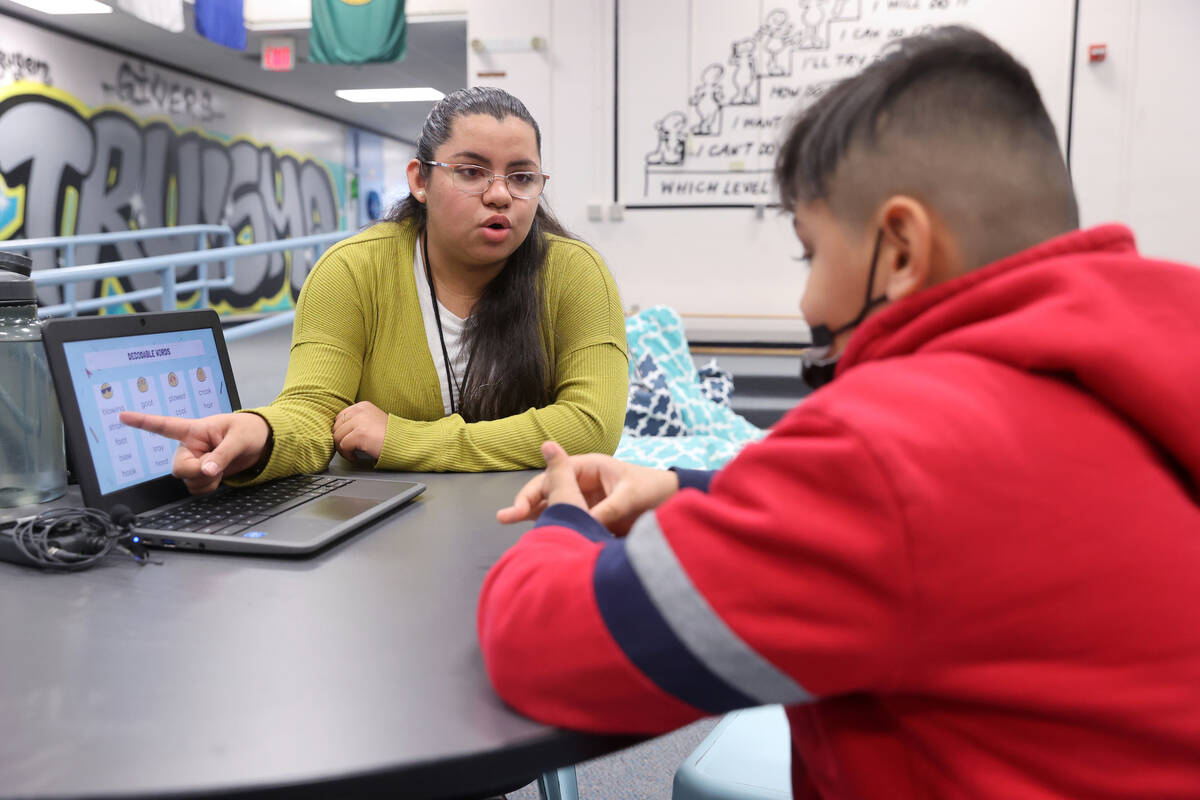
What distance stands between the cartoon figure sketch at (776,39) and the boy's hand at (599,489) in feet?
13.6

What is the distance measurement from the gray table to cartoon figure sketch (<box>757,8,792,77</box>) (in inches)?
165

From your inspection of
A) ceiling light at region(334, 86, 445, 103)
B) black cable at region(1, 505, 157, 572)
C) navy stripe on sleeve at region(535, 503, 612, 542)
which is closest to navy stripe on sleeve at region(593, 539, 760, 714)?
navy stripe on sleeve at region(535, 503, 612, 542)

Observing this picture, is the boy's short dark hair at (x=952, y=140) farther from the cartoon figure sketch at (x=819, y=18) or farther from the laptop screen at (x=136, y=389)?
the cartoon figure sketch at (x=819, y=18)

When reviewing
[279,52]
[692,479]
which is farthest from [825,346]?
[279,52]

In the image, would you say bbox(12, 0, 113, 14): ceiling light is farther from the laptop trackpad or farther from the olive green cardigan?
the laptop trackpad

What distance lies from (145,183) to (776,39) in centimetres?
595

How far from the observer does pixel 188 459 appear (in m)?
1.03

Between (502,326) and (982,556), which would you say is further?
(502,326)

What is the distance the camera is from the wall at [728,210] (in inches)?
166

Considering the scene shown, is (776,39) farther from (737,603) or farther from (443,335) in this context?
(737,603)

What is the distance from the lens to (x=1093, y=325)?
49cm

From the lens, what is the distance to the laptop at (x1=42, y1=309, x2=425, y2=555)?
0.91 metres

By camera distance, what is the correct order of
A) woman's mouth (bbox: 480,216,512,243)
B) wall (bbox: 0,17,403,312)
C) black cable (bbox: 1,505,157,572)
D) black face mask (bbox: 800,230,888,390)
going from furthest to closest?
wall (bbox: 0,17,403,312) < woman's mouth (bbox: 480,216,512,243) < black cable (bbox: 1,505,157,572) < black face mask (bbox: 800,230,888,390)

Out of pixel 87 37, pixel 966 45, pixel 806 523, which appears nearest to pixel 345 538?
pixel 806 523
